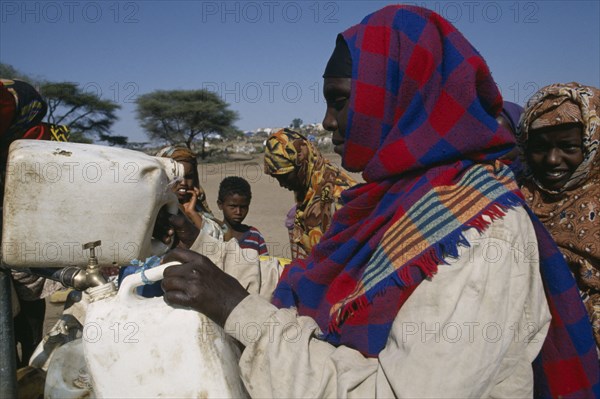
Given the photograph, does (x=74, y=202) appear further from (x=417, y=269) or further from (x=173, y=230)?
(x=417, y=269)

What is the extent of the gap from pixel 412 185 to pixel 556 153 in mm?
1296

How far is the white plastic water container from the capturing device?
1.31m

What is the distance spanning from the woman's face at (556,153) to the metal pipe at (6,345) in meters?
2.21

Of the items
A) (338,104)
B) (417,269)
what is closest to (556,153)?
(338,104)

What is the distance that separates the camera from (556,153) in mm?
2195

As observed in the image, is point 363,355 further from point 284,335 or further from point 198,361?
point 198,361

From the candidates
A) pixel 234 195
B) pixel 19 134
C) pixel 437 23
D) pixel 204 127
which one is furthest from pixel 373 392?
pixel 204 127

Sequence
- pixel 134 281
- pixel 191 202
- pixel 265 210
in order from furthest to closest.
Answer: pixel 265 210, pixel 191 202, pixel 134 281

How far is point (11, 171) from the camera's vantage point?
4.21 ft

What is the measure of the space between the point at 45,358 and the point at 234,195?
287cm

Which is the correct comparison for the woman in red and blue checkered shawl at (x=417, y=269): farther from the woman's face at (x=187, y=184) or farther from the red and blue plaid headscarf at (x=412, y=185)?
the woman's face at (x=187, y=184)

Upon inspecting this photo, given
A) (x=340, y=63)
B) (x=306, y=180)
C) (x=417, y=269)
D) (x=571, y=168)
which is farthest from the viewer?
(x=306, y=180)

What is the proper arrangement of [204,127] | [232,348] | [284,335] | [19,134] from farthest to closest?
[204,127] → [19,134] → [232,348] → [284,335]

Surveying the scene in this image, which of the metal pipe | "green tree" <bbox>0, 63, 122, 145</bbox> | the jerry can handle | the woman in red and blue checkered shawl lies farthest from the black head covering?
"green tree" <bbox>0, 63, 122, 145</bbox>
